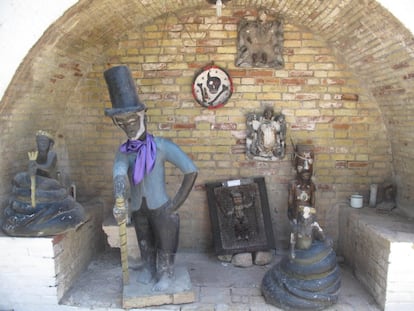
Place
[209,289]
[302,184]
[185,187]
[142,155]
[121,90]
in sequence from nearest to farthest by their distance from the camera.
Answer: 1. [121,90]
2. [142,155]
3. [185,187]
4. [209,289]
5. [302,184]

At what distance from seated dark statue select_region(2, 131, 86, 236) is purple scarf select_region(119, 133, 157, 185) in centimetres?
96

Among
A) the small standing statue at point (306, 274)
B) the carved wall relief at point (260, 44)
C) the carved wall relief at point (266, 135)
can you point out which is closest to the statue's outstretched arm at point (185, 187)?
the small standing statue at point (306, 274)

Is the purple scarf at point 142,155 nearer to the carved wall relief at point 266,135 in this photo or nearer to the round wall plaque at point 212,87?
the round wall plaque at point 212,87

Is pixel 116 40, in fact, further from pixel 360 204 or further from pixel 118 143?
pixel 360 204

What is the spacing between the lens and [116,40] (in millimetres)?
5070

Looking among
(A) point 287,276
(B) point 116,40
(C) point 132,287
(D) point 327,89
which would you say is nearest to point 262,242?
(A) point 287,276

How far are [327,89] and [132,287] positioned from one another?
361 cm

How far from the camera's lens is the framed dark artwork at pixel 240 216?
4938mm

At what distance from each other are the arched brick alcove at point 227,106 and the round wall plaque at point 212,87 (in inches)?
4.7

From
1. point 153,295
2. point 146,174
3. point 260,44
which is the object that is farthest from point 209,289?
point 260,44

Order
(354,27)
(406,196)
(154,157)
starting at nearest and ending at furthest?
(154,157), (354,27), (406,196)

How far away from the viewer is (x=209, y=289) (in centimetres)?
428

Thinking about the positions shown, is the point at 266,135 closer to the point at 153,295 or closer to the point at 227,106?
the point at 227,106

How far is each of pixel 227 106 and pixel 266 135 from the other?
2.26ft
